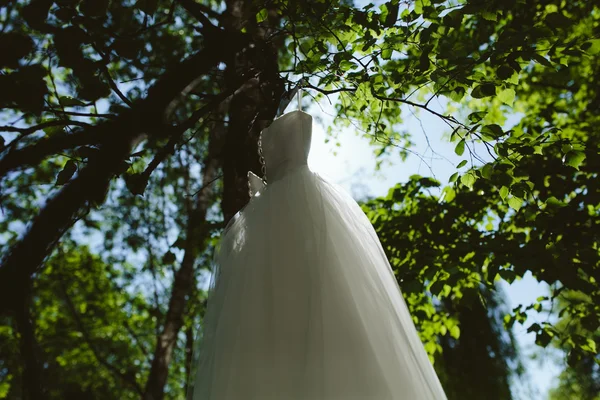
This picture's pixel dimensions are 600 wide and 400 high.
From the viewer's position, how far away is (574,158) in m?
1.95

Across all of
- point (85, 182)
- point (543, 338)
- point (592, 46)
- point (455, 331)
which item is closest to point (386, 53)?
point (592, 46)

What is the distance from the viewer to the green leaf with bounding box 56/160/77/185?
148 centimetres

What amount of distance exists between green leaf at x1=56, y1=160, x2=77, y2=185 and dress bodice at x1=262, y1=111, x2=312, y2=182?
73 centimetres

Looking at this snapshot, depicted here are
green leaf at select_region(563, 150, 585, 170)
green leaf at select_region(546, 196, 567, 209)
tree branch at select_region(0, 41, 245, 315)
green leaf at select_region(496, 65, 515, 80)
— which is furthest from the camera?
green leaf at select_region(546, 196, 567, 209)

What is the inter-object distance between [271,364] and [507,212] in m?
2.46

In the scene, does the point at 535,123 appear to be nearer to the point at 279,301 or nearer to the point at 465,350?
the point at 279,301

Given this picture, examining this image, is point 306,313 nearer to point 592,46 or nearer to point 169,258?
point 592,46

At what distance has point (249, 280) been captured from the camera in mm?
1258

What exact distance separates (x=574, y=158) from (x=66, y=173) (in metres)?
2.24

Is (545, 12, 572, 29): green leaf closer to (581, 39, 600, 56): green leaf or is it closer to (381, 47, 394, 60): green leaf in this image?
(581, 39, 600, 56): green leaf

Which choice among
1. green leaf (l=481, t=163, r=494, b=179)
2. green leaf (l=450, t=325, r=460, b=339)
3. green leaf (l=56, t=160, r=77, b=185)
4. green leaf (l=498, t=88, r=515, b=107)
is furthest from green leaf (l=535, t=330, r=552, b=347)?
green leaf (l=56, t=160, r=77, b=185)

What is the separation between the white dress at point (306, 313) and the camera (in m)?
1.02

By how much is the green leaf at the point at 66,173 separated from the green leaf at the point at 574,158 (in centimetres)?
220

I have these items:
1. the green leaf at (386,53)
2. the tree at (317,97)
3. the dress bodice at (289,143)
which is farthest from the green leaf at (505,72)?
the dress bodice at (289,143)
